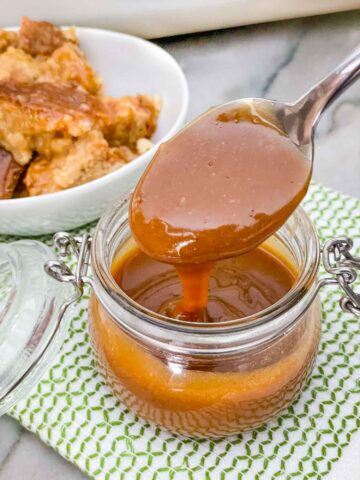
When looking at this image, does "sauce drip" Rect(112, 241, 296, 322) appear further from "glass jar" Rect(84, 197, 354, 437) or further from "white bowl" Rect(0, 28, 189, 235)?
"white bowl" Rect(0, 28, 189, 235)

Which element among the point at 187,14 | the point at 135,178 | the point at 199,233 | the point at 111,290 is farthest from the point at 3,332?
the point at 187,14

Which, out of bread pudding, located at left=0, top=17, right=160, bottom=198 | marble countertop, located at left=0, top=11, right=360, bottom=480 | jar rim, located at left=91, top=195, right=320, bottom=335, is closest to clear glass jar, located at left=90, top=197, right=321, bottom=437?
jar rim, located at left=91, top=195, right=320, bottom=335

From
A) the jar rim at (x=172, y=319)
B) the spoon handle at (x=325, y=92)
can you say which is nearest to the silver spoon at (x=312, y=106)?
the spoon handle at (x=325, y=92)

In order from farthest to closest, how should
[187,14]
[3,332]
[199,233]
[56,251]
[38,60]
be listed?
[187,14], [38,60], [56,251], [3,332], [199,233]

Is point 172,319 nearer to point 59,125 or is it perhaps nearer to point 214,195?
point 214,195

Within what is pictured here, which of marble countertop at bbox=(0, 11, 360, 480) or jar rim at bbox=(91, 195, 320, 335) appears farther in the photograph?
marble countertop at bbox=(0, 11, 360, 480)

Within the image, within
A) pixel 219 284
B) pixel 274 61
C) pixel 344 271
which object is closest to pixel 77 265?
pixel 219 284

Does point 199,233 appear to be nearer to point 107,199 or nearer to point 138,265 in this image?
point 138,265
